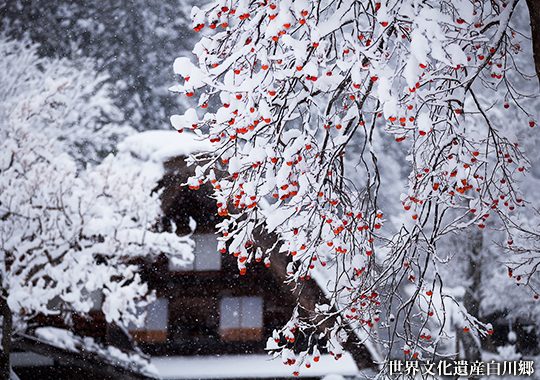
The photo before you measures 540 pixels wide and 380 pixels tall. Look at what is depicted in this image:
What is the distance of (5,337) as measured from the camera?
4777 mm

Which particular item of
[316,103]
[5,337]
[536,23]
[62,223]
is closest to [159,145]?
[62,223]

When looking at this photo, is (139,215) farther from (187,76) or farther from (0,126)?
(187,76)

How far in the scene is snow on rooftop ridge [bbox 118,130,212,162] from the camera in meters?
5.28

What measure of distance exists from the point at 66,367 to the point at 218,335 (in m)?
1.76

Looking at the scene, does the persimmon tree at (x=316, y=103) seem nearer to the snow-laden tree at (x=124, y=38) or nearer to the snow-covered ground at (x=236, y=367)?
the snow-covered ground at (x=236, y=367)

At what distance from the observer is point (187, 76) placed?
1.42 m

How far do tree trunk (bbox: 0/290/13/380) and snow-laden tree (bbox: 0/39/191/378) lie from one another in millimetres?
10

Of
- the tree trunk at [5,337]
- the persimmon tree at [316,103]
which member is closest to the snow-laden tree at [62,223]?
the tree trunk at [5,337]

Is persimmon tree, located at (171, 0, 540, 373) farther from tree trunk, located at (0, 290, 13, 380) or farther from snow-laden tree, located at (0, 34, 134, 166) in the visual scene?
snow-laden tree, located at (0, 34, 134, 166)

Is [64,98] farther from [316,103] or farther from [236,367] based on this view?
[316,103]

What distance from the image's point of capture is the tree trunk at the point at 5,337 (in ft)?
15.6

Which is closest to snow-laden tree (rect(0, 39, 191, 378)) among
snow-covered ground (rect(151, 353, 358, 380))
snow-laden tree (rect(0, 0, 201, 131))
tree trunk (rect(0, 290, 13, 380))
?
tree trunk (rect(0, 290, 13, 380))

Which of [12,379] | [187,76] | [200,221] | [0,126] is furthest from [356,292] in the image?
[0,126]

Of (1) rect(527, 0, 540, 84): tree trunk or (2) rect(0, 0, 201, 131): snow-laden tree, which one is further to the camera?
(2) rect(0, 0, 201, 131): snow-laden tree
